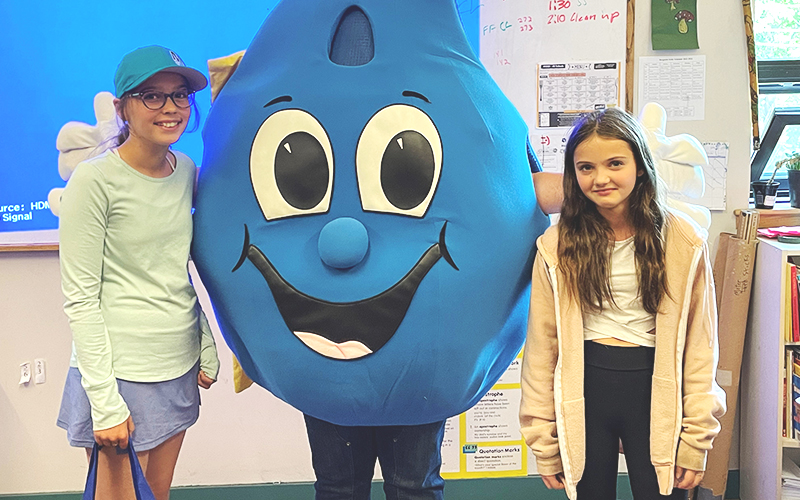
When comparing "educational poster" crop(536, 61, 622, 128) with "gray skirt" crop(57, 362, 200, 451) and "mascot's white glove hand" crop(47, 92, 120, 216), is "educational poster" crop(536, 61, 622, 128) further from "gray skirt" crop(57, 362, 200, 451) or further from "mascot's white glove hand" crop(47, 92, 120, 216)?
"gray skirt" crop(57, 362, 200, 451)

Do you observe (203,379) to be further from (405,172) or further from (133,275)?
(405,172)

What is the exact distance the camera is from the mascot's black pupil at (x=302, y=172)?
1.29m

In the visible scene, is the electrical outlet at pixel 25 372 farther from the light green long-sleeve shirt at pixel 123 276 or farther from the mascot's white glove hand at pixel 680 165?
the mascot's white glove hand at pixel 680 165

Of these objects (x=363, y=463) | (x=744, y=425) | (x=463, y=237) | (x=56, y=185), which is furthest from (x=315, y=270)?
(x=744, y=425)

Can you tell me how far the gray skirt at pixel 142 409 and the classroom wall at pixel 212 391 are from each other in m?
1.14

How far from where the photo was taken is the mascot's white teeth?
122 centimetres

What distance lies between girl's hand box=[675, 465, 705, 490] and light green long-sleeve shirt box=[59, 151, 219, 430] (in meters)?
1.03

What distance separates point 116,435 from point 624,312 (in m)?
1.03

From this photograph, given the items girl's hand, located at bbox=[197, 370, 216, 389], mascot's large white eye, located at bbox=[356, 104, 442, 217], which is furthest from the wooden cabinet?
girl's hand, located at bbox=[197, 370, 216, 389]

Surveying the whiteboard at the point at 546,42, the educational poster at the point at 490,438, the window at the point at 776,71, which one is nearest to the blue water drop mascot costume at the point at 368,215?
the whiteboard at the point at 546,42

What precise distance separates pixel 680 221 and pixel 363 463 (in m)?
0.84

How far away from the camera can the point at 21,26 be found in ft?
8.02

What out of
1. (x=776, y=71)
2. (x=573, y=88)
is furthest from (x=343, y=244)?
(x=776, y=71)

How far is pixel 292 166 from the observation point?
4.26 ft
